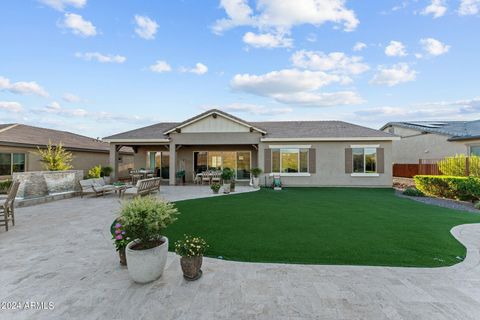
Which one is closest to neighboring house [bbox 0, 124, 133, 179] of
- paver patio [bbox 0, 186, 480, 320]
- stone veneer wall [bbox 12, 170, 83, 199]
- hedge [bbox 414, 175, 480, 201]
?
stone veneer wall [bbox 12, 170, 83, 199]

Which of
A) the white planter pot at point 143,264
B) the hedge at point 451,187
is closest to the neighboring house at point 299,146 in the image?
the hedge at point 451,187

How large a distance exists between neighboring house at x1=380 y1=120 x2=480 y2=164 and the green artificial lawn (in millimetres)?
11664

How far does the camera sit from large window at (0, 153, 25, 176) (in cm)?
1382

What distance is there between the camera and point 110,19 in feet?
37.2

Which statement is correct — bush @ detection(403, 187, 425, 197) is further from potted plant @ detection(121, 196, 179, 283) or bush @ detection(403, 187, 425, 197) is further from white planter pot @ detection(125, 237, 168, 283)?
white planter pot @ detection(125, 237, 168, 283)

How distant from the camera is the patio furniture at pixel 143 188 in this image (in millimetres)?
10783

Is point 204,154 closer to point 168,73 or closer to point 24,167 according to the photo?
point 168,73

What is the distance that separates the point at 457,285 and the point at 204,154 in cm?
1648

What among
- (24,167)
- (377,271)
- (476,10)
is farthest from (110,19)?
(476,10)

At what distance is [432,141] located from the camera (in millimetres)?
18312

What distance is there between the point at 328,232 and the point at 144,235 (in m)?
4.67

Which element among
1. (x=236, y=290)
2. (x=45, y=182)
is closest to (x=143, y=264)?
(x=236, y=290)

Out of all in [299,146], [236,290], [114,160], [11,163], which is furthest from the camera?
[114,160]

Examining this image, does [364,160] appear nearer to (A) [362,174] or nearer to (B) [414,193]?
(A) [362,174]
